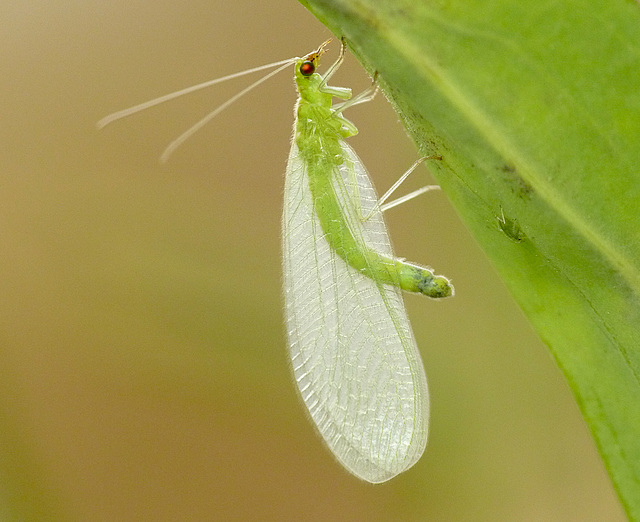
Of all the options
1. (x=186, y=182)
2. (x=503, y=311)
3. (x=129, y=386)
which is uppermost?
(x=186, y=182)

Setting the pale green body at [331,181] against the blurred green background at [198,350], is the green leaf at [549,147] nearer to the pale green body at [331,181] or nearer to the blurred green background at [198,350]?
the pale green body at [331,181]

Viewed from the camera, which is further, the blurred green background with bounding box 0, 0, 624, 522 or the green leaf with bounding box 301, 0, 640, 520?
the blurred green background with bounding box 0, 0, 624, 522

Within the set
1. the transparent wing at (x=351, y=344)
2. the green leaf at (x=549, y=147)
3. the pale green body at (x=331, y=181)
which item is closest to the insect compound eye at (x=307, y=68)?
the pale green body at (x=331, y=181)

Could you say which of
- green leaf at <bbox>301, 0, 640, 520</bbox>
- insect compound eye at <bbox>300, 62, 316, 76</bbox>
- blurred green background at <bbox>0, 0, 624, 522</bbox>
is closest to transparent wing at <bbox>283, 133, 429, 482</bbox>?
insect compound eye at <bbox>300, 62, 316, 76</bbox>

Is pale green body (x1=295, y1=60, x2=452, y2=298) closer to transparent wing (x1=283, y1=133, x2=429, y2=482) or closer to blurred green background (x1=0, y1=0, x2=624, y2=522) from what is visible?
transparent wing (x1=283, y1=133, x2=429, y2=482)

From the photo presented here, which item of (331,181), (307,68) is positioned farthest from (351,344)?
(307,68)

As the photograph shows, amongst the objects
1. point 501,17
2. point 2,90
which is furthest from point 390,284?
point 2,90

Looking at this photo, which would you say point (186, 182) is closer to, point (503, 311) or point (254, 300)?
point (254, 300)
